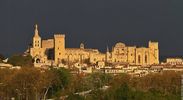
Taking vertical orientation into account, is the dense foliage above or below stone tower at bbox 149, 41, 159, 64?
below

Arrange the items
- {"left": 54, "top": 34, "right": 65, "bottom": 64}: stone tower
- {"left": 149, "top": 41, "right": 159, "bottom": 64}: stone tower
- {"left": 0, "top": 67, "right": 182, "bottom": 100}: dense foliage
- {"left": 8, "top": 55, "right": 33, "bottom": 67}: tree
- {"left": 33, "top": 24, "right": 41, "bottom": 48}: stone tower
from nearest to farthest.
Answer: {"left": 0, "top": 67, "right": 182, "bottom": 100}: dense foliage < {"left": 8, "top": 55, "right": 33, "bottom": 67}: tree < {"left": 54, "top": 34, "right": 65, "bottom": 64}: stone tower < {"left": 33, "top": 24, "right": 41, "bottom": 48}: stone tower < {"left": 149, "top": 41, "right": 159, "bottom": 64}: stone tower

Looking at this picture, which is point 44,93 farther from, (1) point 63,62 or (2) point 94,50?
(2) point 94,50

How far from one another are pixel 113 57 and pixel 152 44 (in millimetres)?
6348

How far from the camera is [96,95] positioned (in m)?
36.2

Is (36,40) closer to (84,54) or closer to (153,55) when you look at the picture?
(84,54)

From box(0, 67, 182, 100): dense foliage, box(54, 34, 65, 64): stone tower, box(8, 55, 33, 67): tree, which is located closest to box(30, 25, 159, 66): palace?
box(54, 34, 65, 64): stone tower

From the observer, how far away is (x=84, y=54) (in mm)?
93625

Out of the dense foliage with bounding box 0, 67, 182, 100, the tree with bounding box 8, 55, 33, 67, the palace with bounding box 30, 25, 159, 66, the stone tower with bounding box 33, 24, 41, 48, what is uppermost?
the stone tower with bounding box 33, 24, 41, 48

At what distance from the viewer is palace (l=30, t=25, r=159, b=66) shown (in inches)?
3563

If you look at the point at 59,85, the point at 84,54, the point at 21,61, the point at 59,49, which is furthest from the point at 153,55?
the point at 59,85

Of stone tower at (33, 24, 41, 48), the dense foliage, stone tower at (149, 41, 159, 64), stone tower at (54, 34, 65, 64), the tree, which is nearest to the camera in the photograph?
the dense foliage

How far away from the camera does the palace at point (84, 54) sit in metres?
90.5

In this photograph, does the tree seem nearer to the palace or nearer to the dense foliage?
the palace

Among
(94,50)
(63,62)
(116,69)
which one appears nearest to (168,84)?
(116,69)
